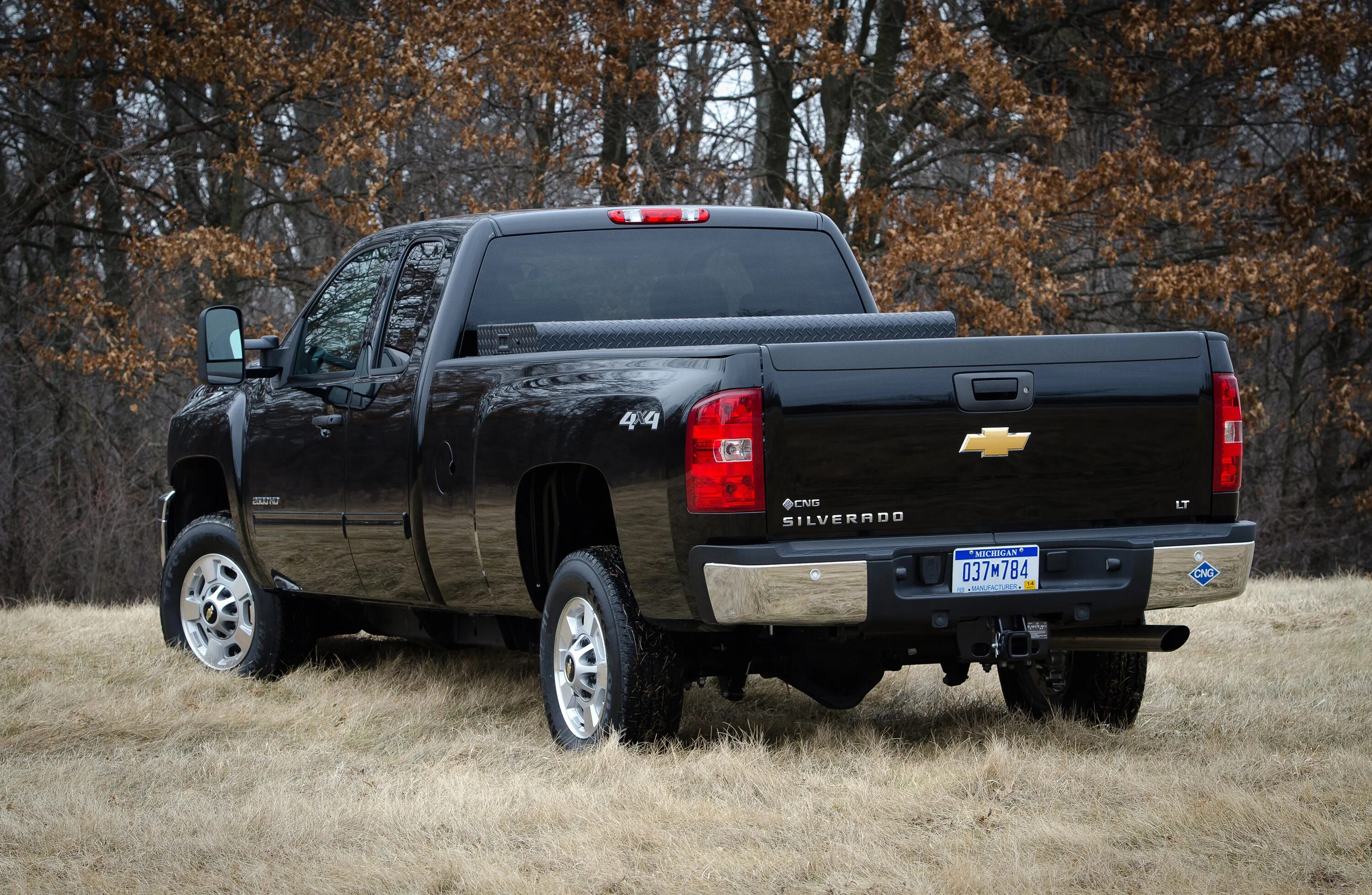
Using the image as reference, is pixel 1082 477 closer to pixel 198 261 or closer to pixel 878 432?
pixel 878 432

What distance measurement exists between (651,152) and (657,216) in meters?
12.0

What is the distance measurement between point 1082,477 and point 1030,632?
518mm

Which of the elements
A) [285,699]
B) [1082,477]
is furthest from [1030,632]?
[285,699]

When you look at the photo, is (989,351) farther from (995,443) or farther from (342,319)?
(342,319)

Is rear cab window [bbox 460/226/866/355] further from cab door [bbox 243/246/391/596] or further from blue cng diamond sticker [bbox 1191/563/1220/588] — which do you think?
blue cng diamond sticker [bbox 1191/563/1220/588]

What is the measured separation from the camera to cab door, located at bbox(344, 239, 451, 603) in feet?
21.7

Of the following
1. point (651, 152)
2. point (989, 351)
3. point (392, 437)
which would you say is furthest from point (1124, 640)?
point (651, 152)

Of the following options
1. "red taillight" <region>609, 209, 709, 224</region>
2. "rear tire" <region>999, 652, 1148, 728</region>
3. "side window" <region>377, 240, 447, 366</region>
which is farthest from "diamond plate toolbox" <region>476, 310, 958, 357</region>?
"rear tire" <region>999, 652, 1148, 728</region>

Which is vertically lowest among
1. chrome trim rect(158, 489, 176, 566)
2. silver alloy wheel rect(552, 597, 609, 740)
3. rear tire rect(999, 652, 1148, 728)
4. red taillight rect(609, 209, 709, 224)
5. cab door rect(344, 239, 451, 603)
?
rear tire rect(999, 652, 1148, 728)

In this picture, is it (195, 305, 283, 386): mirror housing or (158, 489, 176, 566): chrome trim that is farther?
(158, 489, 176, 566): chrome trim

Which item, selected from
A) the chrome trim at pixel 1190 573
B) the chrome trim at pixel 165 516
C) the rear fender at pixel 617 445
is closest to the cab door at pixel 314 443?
the chrome trim at pixel 165 516

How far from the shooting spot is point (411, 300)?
273 inches

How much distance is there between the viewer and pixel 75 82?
65.4 feet

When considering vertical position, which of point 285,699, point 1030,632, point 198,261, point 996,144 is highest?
point 996,144
